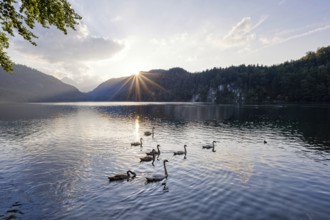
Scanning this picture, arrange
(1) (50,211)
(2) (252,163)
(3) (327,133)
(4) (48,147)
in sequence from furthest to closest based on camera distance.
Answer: (3) (327,133)
(4) (48,147)
(2) (252,163)
(1) (50,211)

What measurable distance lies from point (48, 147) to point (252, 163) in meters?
38.5

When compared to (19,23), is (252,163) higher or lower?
lower

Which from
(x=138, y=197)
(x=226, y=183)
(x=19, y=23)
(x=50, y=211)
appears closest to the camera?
(x=19, y=23)

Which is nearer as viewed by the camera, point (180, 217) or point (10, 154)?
point (180, 217)

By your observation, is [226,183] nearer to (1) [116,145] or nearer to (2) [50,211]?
(2) [50,211]

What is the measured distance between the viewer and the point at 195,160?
41.6 metres

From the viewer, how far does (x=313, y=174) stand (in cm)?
3319

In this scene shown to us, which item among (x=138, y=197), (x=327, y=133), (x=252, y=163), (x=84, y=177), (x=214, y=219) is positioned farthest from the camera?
(x=327, y=133)

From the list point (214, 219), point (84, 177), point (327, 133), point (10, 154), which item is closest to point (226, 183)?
point (214, 219)

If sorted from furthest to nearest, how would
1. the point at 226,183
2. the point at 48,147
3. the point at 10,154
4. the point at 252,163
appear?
the point at 48,147 → the point at 10,154 → the point at 252,163 → the point at 226,183

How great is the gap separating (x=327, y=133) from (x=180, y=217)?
193 ft

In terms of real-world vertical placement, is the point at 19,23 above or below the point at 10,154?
above

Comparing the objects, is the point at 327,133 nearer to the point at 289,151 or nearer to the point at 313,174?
the point at 289,151

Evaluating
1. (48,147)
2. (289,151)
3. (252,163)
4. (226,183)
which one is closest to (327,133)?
(289,151)
